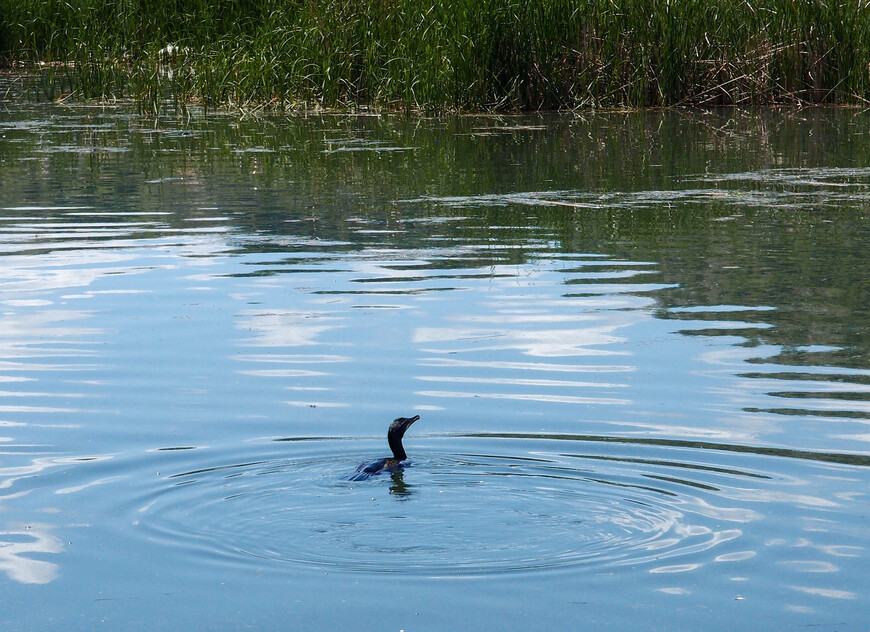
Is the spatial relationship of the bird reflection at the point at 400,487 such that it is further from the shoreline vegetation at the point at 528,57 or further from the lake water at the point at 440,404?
the shoreline vegetation at the point at 528,57

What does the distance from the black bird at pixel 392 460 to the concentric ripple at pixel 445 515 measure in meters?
0.05

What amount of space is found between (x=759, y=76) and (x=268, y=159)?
22.8 feet

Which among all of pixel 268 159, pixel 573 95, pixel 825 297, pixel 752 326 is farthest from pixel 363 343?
pixel 573 95

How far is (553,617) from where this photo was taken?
3.86m

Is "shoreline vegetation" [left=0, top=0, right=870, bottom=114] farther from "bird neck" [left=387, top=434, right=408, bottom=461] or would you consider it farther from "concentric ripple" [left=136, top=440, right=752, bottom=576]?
"concentric ripple" [left=136, top=440, right=752, bottom=576]

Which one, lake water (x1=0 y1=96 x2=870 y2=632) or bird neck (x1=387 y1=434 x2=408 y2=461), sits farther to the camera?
bird neck (x1=387 y1=434 x2=408 y2=461)

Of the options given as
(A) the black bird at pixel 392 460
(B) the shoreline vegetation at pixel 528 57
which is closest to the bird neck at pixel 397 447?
(A) the black bird at pixel 392 460

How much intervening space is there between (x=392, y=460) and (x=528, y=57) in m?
13.0

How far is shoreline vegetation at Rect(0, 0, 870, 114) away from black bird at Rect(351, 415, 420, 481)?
40.3 ft

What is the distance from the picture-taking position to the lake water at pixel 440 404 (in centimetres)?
409

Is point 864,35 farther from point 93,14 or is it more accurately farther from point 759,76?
point 93,14

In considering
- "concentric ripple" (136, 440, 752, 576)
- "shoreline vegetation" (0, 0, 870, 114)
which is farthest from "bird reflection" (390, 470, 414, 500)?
"shoreline vegetation" (0, 0, 870, 114)

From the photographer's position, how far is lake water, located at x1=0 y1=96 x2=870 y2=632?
13.4ft

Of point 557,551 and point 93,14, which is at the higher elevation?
point 93,14
